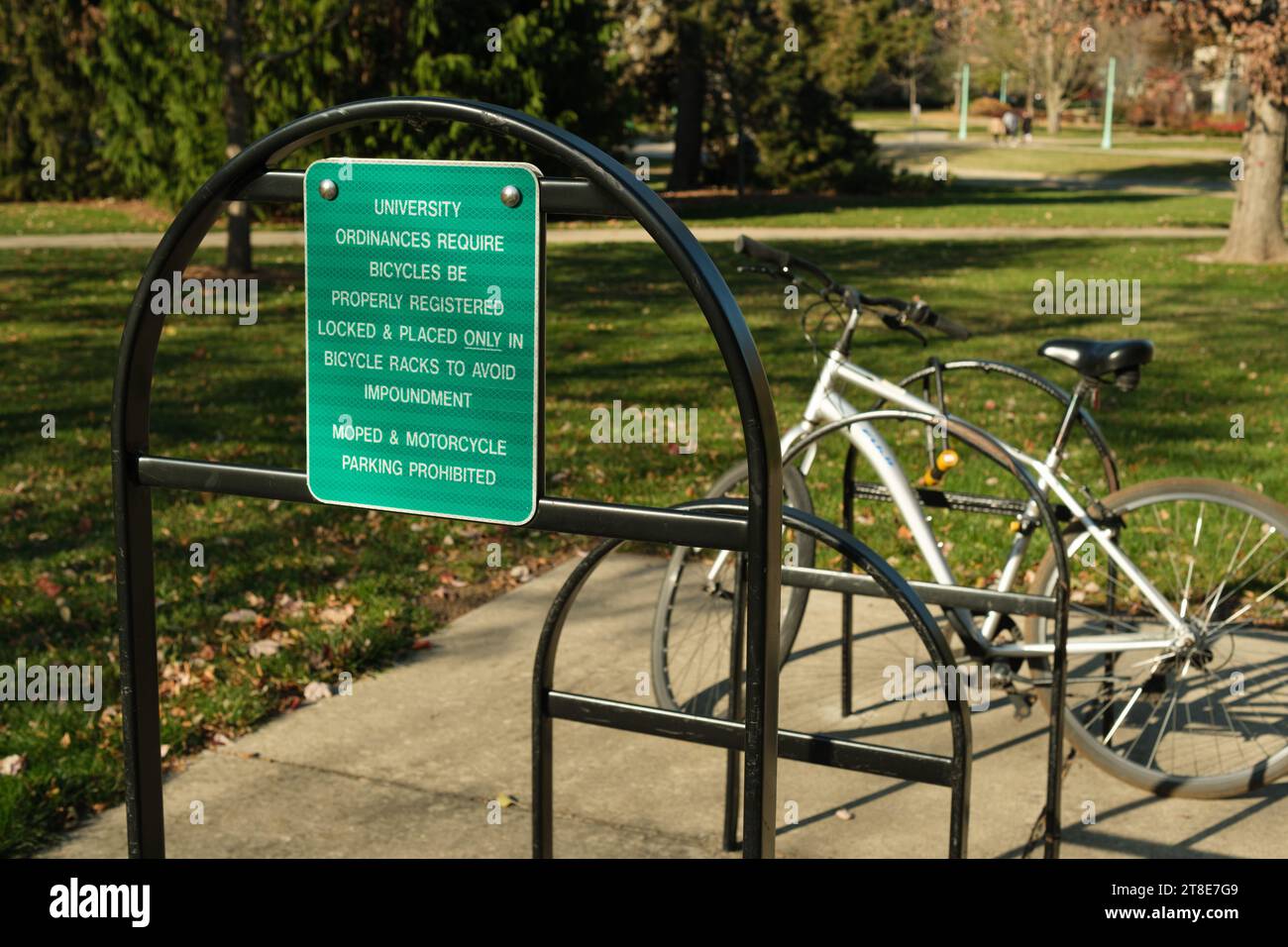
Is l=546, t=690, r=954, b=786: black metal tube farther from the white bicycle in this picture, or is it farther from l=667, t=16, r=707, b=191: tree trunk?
l=667, t=16, r=707, b=191: tree trunk

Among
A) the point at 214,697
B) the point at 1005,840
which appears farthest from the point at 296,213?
the point at 1005,840

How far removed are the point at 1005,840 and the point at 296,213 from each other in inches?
791

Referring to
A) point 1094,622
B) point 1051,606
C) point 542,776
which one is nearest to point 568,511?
point 542,776

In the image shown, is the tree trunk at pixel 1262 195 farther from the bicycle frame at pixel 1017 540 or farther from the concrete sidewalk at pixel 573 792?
the bicycle frame at pixel 1017 540

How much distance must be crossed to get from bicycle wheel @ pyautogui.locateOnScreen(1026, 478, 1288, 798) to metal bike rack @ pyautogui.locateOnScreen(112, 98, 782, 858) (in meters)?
1.83

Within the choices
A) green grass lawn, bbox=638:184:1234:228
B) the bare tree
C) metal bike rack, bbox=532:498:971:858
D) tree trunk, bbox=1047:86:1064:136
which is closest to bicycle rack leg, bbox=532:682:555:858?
metal bike rack, bbox=532:498:971:858

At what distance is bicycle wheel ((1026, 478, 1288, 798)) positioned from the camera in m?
3.86

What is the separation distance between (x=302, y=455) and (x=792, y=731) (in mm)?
→ 5105

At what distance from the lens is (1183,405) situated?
28.4 ft

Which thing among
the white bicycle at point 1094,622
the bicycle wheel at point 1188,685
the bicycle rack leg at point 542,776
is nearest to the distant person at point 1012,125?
the bicycle wheel at point 1188,685

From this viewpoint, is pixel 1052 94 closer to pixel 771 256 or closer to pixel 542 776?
pixel 771 256

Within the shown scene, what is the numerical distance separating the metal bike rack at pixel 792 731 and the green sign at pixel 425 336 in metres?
0.63

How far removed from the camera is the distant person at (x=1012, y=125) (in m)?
51.2
